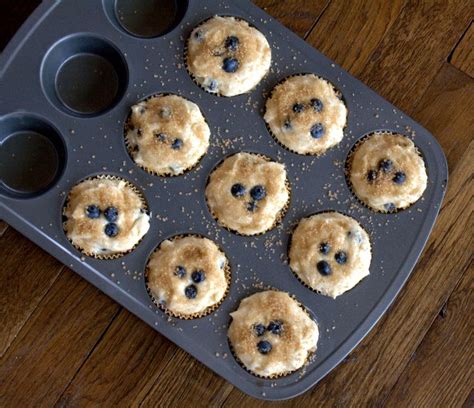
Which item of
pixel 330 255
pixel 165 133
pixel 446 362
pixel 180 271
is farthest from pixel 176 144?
pixel 446 362

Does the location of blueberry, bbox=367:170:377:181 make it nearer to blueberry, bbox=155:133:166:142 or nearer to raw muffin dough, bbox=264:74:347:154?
raw muffin dough, bbox=264:74:347:154

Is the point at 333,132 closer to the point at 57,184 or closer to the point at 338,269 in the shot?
the point at 338,269

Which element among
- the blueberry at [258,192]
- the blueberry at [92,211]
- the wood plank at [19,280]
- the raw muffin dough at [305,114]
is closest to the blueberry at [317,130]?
the raw muffin dough at [305,114]

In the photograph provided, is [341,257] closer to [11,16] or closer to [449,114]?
[449,114]

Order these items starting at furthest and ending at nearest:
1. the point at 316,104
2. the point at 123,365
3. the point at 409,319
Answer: the point at 409,319 → the point at 123,365 → the point at 316,104

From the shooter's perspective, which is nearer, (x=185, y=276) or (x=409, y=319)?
(x=185, y=276)

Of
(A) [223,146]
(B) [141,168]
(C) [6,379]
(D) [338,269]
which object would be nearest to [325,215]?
(D) [338,269]

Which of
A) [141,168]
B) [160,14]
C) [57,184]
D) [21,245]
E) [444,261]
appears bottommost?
[21,245]

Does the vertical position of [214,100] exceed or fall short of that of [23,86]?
it exceeds it
